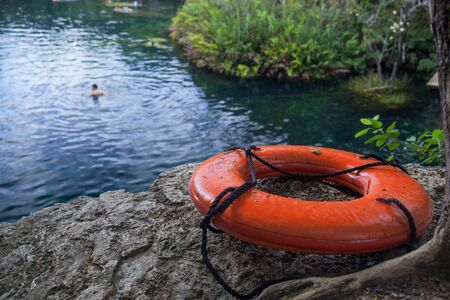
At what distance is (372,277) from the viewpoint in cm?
203

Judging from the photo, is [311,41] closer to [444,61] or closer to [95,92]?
[95,92]

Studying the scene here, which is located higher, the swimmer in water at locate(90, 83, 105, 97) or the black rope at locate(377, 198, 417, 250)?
the black rope at locate(377, 198, 417, 250)

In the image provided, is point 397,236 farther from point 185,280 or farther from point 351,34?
point 351,34

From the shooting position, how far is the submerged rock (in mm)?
2365

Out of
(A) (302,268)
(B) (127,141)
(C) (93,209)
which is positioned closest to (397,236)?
(A) (302,268)

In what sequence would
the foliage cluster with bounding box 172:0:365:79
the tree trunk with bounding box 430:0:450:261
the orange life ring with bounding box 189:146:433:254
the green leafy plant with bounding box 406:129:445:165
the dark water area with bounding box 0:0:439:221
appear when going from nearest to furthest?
the tree trunk with bounding box 430:0:450:261, the orange life ring with bounding box 189:146:433:254, the green leafy plant with bounding box 406:129:445:165, the dark water area with bounding box 0:0:439:221, the foliage cluster with bounding box 172:0:365:79

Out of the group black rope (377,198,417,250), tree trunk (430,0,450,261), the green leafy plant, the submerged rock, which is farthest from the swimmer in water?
tree trunk (430,0,450,261)

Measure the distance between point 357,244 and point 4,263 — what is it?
2.36 metres

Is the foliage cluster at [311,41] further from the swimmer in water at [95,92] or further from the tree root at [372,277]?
the tree root at [372,277]

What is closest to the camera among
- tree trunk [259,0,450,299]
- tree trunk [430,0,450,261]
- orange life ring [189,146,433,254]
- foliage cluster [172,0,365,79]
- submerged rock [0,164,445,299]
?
tree trunk [430,0,450,261]

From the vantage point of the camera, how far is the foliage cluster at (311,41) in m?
11.9

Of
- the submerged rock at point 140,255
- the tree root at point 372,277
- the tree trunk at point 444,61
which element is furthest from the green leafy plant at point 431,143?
the tree root at point 372,277

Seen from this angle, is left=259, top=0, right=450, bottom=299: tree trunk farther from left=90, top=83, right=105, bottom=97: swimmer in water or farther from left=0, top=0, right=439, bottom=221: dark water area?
left=90, top=83, right=105, bottom=97: swimmer in water

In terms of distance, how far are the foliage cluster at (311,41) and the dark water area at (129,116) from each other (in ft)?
2.28
